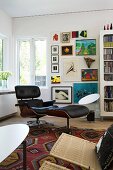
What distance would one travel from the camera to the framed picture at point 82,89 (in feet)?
16.9

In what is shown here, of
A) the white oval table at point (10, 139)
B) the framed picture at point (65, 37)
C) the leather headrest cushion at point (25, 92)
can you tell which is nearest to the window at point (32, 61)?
the framed picture at point (65, 37)

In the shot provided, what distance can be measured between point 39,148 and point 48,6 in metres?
3.51

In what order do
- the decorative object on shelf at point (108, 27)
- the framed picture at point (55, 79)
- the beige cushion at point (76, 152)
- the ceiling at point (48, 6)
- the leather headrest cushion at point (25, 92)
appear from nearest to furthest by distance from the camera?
the beige cushion at point (76, 152) → the leather headrest cushion at point (25, 92) → the ceiling at point (48, 6) → the decorative object on shelf at point (108, 27) → the framed picture at point (55, 79)

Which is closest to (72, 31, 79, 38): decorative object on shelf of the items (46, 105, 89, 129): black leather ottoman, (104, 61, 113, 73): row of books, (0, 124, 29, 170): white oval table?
(104, 61, 113, 73): row of books

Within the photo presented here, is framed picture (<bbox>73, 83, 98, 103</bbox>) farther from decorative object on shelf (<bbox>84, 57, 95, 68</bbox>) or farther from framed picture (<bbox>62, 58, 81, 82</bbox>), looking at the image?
decorative object on shelf (<bbox>84, 57, 95, 68</bbox>)

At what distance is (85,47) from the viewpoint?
520 centimetres

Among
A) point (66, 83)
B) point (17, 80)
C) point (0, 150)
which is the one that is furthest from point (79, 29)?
point (0, 150)

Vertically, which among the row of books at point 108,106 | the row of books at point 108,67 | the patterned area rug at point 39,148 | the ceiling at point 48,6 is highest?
the ceiling at point 48,6

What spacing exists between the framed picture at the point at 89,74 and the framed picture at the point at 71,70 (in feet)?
0.34

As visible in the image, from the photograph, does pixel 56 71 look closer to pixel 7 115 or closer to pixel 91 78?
pixel 91 78

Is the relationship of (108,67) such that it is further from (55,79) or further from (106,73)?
(55,79)

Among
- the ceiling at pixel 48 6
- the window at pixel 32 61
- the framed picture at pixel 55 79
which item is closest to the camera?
the ceiling at pixel 48 6

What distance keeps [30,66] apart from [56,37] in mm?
1072

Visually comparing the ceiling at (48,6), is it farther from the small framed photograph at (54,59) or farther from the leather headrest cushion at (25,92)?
the leather headrest cushion at (25,92)
